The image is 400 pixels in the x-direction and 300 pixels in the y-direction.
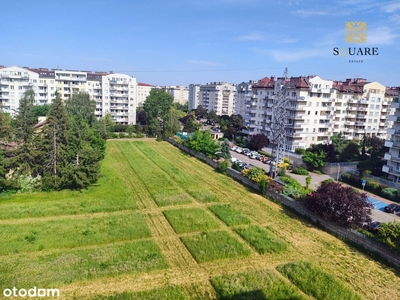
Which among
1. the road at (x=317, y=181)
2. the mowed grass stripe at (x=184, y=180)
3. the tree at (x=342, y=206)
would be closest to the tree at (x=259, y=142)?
the road at (x=317, y=181)

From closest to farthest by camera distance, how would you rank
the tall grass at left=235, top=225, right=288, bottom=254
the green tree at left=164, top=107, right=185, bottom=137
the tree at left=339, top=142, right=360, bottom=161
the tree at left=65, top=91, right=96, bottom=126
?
the tall grass at left=235, top=225, right=288, bottom=254, the tree at left=339, top=142, right=360, bottom=161, the tree at left=65, top=91, right=96, bottom=126, the green tree at left=164, top=107, right=185, bottom=137

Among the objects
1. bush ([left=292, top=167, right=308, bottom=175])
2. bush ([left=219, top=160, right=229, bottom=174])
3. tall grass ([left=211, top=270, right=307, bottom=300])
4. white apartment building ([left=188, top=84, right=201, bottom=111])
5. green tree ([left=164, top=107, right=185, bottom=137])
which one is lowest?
tall grass ([left=211, top=270, right=307, bottom=300])

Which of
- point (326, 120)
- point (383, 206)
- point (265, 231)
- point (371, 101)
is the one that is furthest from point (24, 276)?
point (371, 101)

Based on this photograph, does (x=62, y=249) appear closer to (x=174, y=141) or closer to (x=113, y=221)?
(x=113, y=221)

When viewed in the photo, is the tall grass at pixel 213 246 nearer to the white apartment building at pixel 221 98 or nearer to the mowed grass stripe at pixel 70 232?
the mowed grass stripe at pixel 70 232

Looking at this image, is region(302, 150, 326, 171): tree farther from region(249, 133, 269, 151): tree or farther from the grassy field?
the grassy field

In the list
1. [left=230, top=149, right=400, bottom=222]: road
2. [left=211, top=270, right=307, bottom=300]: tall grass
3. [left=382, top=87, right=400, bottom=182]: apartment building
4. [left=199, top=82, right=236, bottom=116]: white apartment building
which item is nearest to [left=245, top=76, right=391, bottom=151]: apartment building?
[left=230, top=149, right=400, bottom=222]: road
